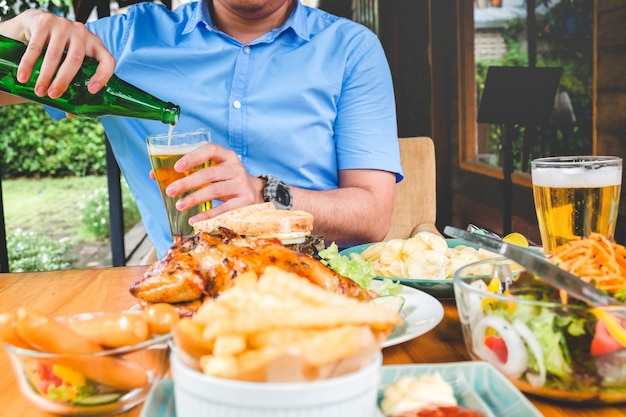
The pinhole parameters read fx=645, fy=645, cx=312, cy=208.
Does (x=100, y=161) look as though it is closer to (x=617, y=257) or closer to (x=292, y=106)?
(x=292, y=106)

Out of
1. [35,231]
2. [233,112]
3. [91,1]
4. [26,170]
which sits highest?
[91,1]

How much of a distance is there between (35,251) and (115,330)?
18.5ft

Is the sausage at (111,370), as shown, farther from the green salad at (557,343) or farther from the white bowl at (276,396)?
the green salad at (557,343)

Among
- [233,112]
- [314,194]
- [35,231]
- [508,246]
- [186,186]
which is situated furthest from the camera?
[35,231]

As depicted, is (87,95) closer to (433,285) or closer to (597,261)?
(433,285)

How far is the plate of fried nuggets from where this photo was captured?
512mm

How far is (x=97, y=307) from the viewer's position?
1206mm

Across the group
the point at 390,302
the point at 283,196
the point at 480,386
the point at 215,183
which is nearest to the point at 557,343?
the point at 480,386

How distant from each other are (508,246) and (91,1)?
8.74 ft

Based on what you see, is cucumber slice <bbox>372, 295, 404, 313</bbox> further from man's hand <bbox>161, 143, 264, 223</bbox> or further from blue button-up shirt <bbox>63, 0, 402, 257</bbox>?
blue button-up shirt <bbox>63, 0, 402, 257</bbox>

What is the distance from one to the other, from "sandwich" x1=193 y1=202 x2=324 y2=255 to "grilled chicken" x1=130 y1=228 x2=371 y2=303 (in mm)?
265

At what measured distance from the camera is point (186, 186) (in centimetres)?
149

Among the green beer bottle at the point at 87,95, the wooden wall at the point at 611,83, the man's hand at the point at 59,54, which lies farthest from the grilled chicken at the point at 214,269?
the wooden wall at the point at 611,83

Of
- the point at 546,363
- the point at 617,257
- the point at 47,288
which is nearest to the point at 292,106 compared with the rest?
the point at 47,288
